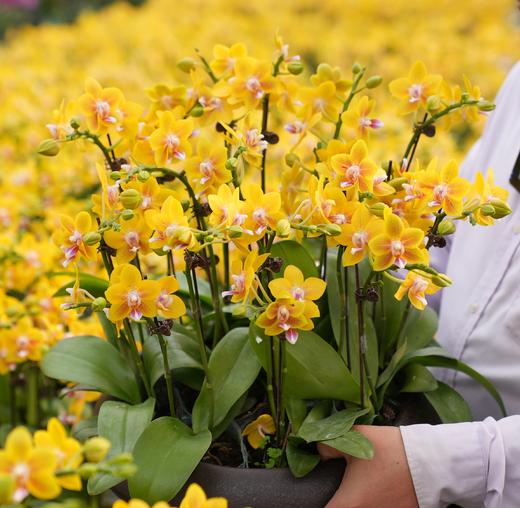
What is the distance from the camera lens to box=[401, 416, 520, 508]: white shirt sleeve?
876mm

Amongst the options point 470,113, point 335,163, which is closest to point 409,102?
point 470,113

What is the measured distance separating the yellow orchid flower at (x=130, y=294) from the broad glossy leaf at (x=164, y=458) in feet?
0.51

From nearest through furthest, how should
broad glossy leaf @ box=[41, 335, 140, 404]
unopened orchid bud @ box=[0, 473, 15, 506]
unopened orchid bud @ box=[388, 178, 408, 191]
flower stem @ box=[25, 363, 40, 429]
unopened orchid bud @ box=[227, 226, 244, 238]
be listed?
unopened orchid bud @ box=[0, 473, 15, 506]
unopened orchid bud @ box=[227, 226, 244, 238]
unopened orchid bud @ box=[388, 178, 408, 191]
broad glossy leaf @ box=[41, 335, 140, 404]
flower stem @ box=[25, 363, 40, 429]

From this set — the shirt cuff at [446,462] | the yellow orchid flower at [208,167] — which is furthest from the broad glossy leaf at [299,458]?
the yellow orchid flower at [208,167]

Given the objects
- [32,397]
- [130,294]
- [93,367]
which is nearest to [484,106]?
[130,294]

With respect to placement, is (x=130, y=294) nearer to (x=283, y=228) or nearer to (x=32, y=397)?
(x=283, y=228)

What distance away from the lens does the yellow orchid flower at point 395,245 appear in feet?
2.50

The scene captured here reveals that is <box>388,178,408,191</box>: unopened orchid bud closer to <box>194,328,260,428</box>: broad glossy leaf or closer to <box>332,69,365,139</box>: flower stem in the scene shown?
<box>332,69,365,139</box>: flower stem

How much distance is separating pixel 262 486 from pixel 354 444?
0.11m

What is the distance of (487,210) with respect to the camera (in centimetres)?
82

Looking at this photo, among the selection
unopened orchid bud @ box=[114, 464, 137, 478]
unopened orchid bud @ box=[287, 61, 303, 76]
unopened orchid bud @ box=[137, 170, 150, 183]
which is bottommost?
unopened orchid bud @ box=[114, 464, 137, 478]

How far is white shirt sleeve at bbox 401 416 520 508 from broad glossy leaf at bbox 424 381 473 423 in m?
0.08

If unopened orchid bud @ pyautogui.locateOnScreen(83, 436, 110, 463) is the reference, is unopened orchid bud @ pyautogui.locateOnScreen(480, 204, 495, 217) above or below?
above

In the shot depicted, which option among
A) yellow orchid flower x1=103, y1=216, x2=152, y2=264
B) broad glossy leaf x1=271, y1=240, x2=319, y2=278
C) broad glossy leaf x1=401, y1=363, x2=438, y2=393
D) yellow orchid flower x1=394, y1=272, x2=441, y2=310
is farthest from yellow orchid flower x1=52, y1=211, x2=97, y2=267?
broad glossy leaf x1=401, y1=363, x2=438, y2=393
